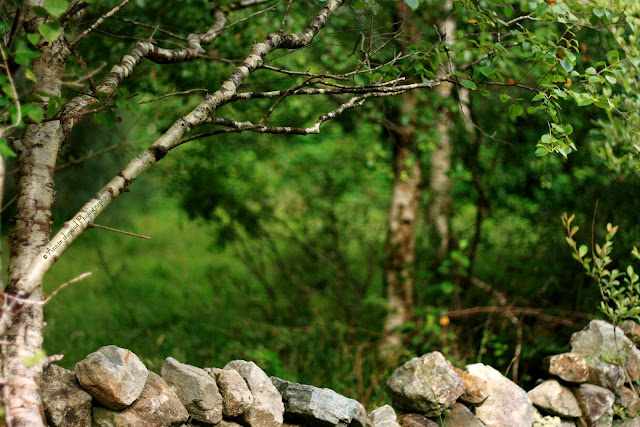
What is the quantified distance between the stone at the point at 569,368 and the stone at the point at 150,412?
1.80m

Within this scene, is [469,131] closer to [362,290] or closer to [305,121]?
[305,121]

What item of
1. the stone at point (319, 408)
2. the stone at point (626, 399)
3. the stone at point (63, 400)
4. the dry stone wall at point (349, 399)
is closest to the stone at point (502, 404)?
the dry stone wall at point (349, 399)

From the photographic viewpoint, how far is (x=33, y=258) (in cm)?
192

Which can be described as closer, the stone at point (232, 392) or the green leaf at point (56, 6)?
the green leaf at point (56, 6)

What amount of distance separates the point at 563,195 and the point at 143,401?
3600 millimetres

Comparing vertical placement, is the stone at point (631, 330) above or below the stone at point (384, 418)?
above

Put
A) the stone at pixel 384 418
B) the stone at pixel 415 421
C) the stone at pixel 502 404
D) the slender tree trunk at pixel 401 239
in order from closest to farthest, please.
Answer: the stone at pixel 384 418 < the stone at pixel 415 421 < the stone at pixel 502 404 < the slender tree trunk at pixel 401 239

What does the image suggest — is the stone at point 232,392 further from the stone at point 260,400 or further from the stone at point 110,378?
the stone at point 110,378

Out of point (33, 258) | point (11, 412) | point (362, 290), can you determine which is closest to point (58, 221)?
point (362, 290)

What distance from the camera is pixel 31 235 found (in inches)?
76.9

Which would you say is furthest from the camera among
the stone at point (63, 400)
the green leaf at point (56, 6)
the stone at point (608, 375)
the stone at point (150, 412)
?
the stone at point (608, 375)

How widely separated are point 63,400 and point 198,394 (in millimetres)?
461

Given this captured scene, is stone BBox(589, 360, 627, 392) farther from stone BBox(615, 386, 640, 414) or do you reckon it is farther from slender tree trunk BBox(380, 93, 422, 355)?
slender tree trunk BBox(380, 93, 422, 355)

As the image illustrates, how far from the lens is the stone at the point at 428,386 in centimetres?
260
